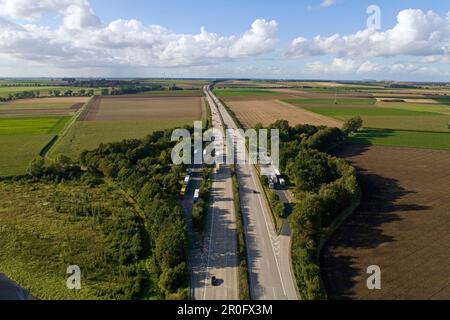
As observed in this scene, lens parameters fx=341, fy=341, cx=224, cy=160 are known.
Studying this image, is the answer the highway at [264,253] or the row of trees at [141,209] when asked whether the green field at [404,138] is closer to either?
the highway at [264,253]

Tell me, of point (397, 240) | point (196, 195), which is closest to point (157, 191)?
point (196, 195)

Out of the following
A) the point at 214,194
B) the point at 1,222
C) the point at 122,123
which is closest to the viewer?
the point at 1,222

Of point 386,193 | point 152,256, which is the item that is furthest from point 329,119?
point 152,256

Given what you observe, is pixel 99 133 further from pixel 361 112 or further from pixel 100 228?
pixel 361 112

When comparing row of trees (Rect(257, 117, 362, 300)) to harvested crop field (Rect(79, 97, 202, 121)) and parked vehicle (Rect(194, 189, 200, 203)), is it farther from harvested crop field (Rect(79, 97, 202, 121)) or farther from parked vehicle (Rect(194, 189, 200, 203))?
harvested crop field (Rect(79, 97, 202, 121))

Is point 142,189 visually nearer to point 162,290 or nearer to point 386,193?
point 162,290

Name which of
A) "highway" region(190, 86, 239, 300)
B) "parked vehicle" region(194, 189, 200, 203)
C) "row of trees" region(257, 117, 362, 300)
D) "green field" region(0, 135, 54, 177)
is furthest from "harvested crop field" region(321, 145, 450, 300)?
"green field" region(0, 135, 54, 177)
